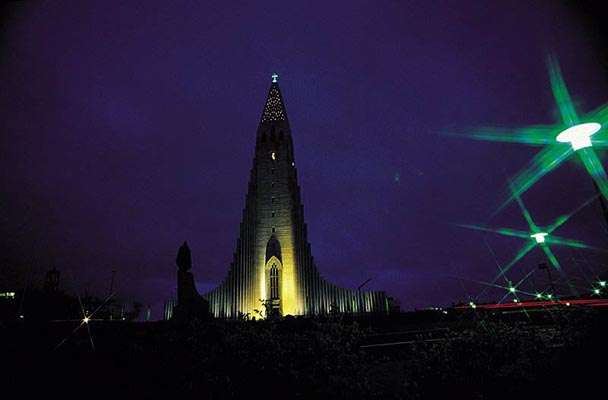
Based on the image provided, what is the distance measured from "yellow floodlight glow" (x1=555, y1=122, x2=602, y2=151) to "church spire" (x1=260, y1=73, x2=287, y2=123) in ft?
120

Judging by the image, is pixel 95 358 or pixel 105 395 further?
pixel 95 358

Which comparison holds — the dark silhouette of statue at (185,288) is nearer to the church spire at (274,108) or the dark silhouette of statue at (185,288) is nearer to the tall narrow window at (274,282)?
the tall narrow window at (274,282)

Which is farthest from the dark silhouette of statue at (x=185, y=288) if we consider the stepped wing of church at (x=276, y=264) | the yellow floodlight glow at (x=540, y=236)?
the yellow floodlight glow at (x=540, y=236)

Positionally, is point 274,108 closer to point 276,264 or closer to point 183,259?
point 276,264

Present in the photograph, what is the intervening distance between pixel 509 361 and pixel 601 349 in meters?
1.91

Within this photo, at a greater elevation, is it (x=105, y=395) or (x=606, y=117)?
(x=606, y=117)

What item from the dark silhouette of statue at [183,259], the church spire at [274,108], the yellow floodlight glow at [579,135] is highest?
the church spire at [274,108]

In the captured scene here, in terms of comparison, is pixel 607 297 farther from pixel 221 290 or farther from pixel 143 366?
pixel 221 290

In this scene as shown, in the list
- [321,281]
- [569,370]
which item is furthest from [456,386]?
[321,281]

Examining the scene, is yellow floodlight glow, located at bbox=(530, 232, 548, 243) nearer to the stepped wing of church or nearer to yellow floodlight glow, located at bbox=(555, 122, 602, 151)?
yellow floodlight glow, located at bbox=(555, 122, 602, 151)

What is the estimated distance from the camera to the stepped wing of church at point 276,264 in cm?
3234

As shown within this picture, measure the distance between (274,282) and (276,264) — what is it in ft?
6.25

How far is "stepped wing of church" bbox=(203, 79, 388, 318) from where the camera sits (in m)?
32.3

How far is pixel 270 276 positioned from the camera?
111ft
